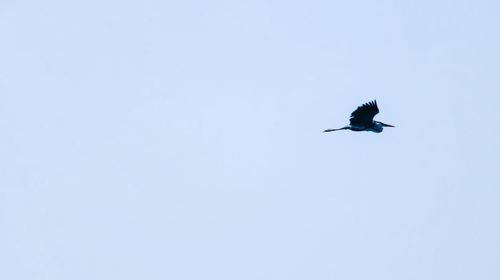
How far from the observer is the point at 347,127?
205ft

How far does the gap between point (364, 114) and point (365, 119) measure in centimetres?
58

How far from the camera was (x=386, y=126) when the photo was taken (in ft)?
210

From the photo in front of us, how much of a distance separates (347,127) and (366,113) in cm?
238

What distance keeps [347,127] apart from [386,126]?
267 centimetres

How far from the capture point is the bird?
196ft

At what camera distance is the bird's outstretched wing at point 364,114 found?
59.6 metres

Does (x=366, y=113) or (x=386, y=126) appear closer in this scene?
(x=366, y=113)

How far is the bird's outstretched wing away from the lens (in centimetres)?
5956

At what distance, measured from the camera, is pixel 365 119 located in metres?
60.8

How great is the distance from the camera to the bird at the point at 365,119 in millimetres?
59656

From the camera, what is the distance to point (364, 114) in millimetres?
60281
